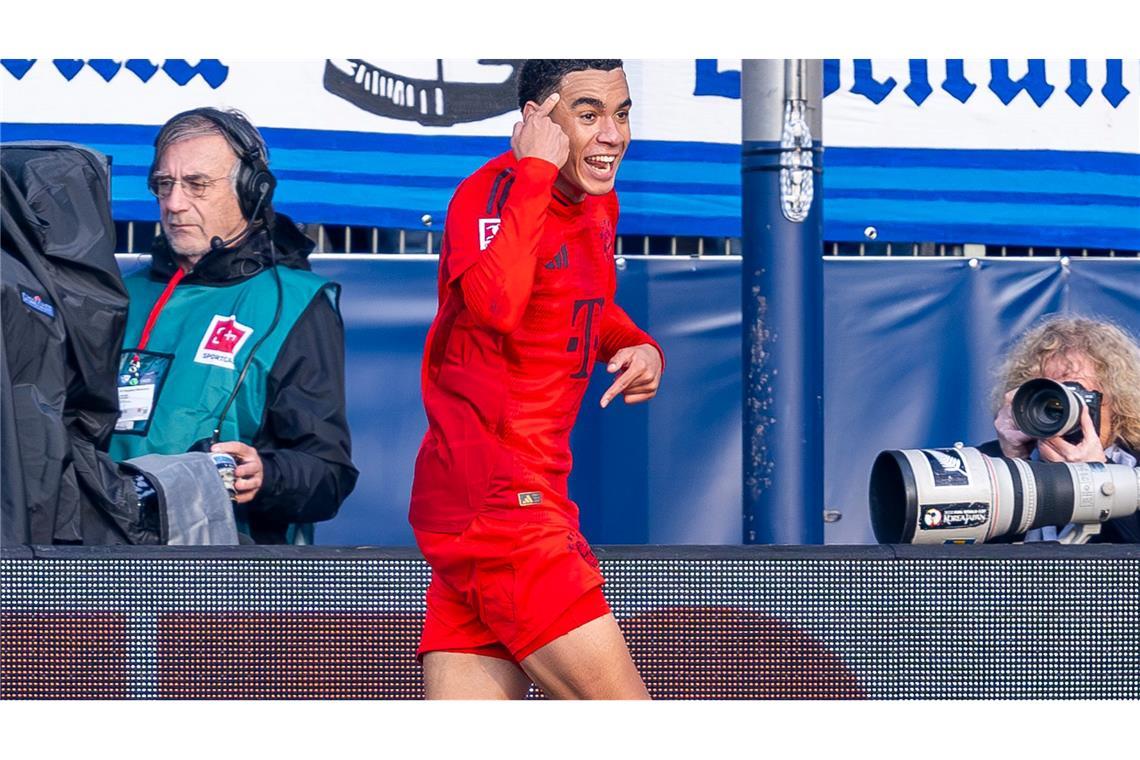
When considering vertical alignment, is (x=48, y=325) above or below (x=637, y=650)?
above

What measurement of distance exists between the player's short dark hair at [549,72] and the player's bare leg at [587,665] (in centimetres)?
97

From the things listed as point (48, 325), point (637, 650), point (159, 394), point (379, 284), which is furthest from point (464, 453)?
point (379, 284)

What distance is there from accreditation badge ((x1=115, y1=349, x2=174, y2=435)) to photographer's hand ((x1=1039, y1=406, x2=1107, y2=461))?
2.63m

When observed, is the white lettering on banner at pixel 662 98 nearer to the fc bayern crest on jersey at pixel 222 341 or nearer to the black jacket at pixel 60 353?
the fc bayern crest on jersey at pixel 222 341

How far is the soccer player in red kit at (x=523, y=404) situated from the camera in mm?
3020

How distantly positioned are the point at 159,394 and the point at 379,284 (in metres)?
0.96

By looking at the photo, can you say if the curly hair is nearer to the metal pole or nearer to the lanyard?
the metal pole

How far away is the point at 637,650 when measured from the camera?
403 centimetres

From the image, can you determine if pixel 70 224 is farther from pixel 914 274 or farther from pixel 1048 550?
pixel 914 274

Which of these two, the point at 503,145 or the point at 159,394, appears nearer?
the point at 159,394

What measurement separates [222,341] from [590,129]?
2.45 metres

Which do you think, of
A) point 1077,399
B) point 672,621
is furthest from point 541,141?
point 1077,399

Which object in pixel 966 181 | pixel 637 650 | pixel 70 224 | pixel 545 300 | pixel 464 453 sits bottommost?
pixel 637 650

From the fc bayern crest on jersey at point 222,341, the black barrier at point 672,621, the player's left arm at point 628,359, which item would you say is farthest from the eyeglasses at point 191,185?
the player's left arm at point 628,359
